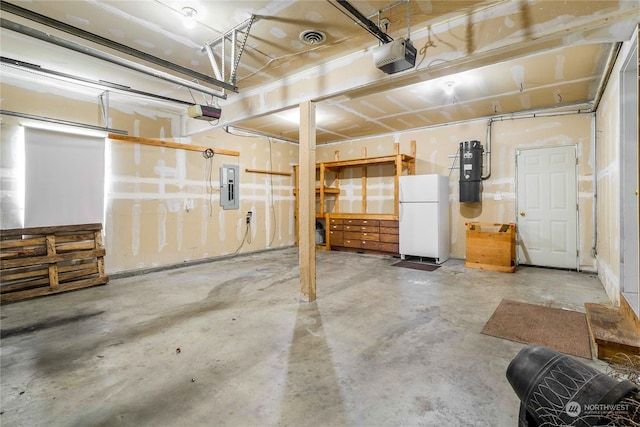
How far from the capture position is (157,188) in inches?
200

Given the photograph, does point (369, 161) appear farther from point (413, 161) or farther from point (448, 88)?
point (448, 88)

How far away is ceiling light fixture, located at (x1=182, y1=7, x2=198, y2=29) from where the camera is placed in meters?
2.45

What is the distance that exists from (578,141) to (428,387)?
5.02 metres

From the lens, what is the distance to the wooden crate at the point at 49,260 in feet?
11.8

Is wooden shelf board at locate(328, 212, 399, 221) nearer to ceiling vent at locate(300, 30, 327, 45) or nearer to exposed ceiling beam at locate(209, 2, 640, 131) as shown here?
exposed ceiling beam at locate(209, 2, 640, 131)

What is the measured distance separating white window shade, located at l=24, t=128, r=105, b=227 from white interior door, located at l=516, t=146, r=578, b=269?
692cm

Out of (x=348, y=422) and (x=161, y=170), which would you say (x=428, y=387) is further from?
(x=161, y=170)

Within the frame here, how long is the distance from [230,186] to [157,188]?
141 centimetres

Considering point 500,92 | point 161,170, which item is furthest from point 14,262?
point 500,92

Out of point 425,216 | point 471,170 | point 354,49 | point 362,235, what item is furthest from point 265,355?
point 471,170

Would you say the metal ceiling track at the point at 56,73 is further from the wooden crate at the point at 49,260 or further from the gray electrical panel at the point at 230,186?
the gray electrical panel at the point at 230,186

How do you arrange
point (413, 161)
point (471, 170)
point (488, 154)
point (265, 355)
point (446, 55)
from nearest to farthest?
point (265, 355) → point (446, 55) → point (471, 170) → point (488, 154) → point (413, 161)

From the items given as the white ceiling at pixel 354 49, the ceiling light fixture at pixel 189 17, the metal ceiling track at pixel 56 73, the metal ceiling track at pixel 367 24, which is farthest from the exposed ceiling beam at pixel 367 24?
the metal ceiling track at pixel 56 73

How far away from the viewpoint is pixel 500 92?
4.21 meters
